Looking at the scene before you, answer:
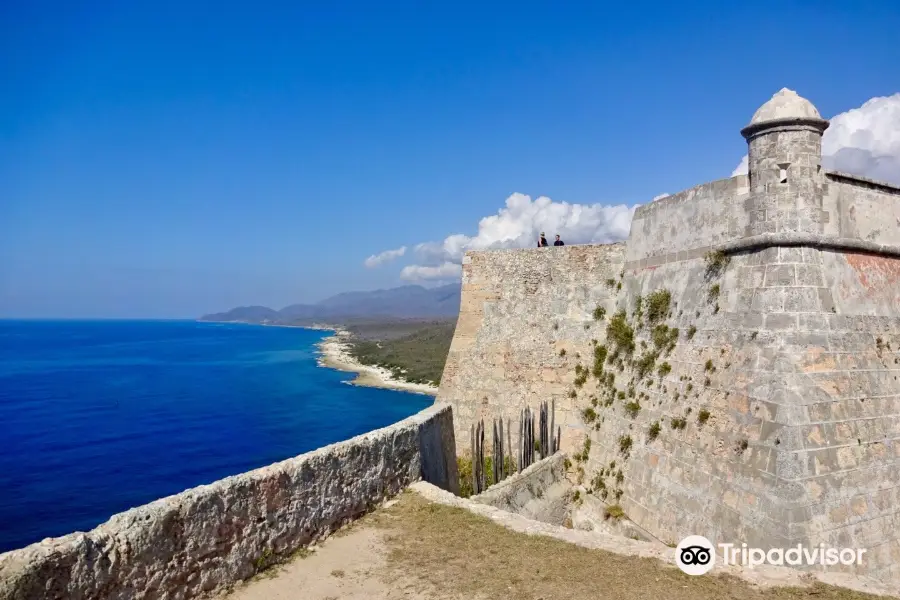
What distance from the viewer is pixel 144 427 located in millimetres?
56031

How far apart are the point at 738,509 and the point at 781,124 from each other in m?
5.95

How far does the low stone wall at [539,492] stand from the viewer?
12.3 meters

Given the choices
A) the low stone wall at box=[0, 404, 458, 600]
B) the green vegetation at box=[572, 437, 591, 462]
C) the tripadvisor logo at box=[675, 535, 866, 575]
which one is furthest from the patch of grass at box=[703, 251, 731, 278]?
the low stone wall at box=[0, 404, 458, 600]

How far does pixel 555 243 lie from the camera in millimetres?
17516

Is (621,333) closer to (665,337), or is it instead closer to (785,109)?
(665,337)

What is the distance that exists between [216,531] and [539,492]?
330 inches

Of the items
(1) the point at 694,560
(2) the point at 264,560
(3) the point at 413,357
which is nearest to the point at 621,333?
(1) the point at 694,560

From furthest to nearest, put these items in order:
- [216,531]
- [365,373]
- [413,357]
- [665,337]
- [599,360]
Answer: [413,357] → [365,373] → [599,360] → [665,337] → [216,531]

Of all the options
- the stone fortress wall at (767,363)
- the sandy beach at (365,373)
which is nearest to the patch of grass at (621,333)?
the stone fortress wall at (767,363)

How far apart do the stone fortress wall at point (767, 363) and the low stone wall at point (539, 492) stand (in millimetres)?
685

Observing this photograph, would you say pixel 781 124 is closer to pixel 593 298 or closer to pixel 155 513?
pixel 593 298

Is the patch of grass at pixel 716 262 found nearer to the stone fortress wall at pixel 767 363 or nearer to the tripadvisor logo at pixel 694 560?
the stone fortress wall at pixel 767 363

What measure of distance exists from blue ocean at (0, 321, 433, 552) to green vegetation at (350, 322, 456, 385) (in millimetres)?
7761

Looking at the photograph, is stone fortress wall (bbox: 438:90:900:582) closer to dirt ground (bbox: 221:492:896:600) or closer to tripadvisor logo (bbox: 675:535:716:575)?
tripadvisor logo (bbox: 675:535:716:575)
